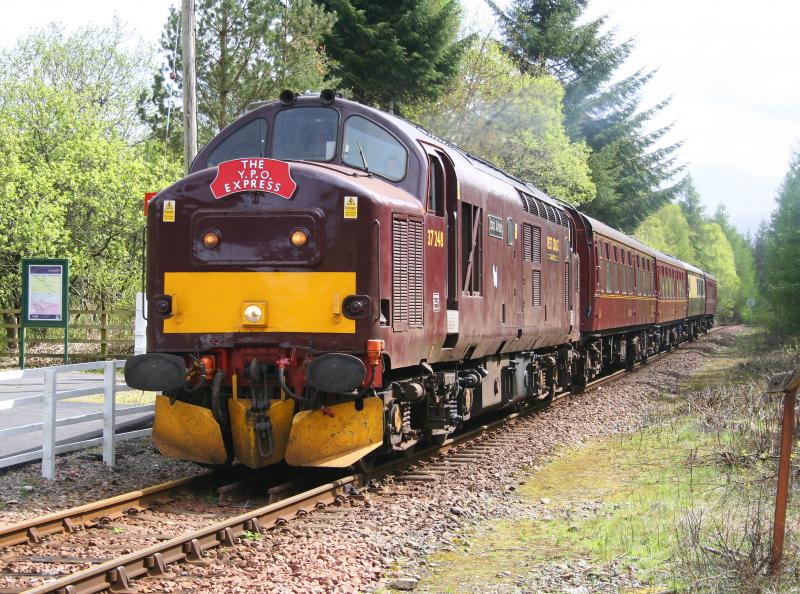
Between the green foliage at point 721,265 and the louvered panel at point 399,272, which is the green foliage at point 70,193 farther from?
the green foliage at point 721,265

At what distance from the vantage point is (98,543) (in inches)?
266

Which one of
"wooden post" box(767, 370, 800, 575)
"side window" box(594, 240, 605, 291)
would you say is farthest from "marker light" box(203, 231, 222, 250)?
"side window" box(594, 240, 605, 291)

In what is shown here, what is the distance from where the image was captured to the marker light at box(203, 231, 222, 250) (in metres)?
8.43

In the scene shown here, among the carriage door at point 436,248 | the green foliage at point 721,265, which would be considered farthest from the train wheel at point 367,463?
the green foliage at point 721,265

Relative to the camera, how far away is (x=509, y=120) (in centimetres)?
3425

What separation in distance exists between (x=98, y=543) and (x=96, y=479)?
2.74 meters

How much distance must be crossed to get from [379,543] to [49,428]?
4.01m

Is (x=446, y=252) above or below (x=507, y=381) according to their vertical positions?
above

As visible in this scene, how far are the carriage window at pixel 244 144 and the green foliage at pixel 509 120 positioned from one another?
923 inches

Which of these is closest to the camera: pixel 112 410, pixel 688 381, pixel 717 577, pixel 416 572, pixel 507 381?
pixel 717 577

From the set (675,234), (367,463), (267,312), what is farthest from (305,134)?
(675,234)

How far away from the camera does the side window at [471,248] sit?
34.1 feet

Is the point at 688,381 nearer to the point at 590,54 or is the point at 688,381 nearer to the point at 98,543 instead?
the point at 98,543

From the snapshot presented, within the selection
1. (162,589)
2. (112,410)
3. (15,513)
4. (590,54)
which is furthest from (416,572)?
(590,54)
